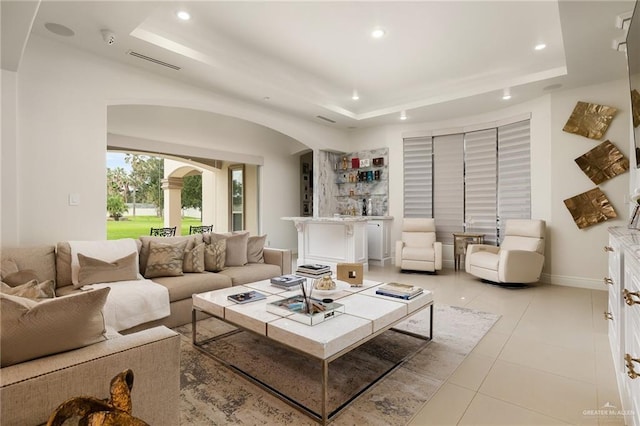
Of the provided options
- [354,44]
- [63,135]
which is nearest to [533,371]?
[354,44]

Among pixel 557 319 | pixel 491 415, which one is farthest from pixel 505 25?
pixel 491 415

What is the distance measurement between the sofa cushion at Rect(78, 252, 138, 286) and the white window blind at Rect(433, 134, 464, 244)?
5312mm

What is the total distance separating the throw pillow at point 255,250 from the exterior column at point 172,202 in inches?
198

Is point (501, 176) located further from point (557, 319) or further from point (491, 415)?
point (491, 415)

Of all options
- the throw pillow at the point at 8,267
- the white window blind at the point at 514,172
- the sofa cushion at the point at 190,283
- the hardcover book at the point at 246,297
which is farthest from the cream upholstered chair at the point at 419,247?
the throw pillow at the point at 8,267

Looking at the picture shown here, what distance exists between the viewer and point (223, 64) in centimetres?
403

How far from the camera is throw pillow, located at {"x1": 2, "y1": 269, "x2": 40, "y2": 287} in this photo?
96.7 inches

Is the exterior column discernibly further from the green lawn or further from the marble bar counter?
the marble bar counter

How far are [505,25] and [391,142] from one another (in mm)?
3344

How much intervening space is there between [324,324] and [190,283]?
174 cm

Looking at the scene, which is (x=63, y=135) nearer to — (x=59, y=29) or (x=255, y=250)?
(x=59, y=29)

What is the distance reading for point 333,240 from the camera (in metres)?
6.01

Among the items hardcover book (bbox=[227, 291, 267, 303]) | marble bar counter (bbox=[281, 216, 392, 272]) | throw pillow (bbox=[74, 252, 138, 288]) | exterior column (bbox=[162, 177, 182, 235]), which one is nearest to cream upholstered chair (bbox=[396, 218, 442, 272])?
marble bar counter (bbox=[281, 216, 392, 272])

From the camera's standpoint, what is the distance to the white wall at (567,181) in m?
4.29
